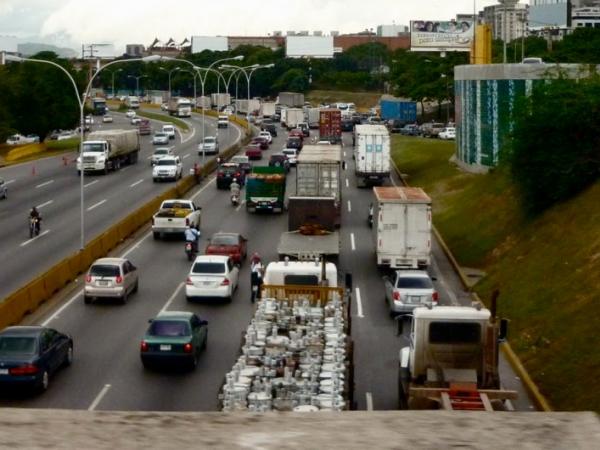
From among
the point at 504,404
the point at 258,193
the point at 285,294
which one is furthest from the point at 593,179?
the point at 504,404

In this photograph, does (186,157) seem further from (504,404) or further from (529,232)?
(504,404)

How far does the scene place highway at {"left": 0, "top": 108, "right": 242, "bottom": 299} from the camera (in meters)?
42.8

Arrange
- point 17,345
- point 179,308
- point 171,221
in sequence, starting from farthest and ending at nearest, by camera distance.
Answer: point 171,221 < point 179,308 < point 17,345

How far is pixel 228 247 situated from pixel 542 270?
11.8 metres

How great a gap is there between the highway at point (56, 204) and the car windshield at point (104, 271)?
2.95 meters

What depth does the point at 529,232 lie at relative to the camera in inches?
1617

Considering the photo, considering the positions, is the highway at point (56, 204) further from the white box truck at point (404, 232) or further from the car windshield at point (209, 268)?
the white box truck at point (404, 232)

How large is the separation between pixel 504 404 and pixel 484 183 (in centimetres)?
3883

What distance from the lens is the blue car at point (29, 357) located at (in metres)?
23.3

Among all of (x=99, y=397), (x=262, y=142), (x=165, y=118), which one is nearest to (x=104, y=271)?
(x=99, y=397)

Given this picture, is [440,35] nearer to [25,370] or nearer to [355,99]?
[355,99]

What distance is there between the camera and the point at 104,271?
113ft

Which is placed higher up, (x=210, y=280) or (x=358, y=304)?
(x=210, y=280)

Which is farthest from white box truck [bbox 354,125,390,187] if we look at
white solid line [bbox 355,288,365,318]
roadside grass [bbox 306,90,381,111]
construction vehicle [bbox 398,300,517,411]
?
roadside grass [bbox 306,90,381,111]
